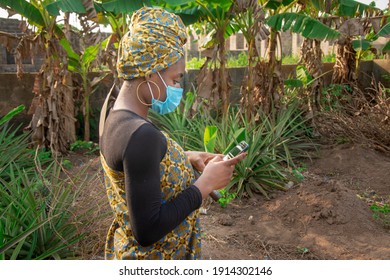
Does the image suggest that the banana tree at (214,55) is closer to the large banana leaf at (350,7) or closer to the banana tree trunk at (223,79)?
the banana tree trunk at (223,79)

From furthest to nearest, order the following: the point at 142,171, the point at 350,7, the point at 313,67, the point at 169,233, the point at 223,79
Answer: the point at 313,67
the point at 350,7
the point at 223,79
the point at 169,233
the point at 142,171

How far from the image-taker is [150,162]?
1430mm

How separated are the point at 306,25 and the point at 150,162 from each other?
5856mm

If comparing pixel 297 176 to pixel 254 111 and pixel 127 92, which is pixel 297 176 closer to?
pixel 254 111

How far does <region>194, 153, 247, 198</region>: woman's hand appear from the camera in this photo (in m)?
1.65

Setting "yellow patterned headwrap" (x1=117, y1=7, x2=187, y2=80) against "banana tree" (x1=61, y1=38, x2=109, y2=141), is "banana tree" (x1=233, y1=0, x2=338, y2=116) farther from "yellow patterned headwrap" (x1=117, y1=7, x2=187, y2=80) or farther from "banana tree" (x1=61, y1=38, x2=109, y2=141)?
"yellow patterned headwrap" (x1=117, y1=7, x2=187, y2=80)

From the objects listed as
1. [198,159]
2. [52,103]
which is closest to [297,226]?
[198,159]

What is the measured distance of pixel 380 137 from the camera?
6.90 metres

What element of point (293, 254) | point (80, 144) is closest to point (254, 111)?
point (80, 144)

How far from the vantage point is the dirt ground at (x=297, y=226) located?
3.85 m

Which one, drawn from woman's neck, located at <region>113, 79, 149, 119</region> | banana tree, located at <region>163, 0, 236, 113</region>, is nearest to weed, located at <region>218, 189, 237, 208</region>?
banana tree, located at <region>163, 0, 236, 113</region>

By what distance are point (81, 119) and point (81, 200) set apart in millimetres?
4565

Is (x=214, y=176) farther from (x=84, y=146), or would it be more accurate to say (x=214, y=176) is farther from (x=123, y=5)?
(x=84, y=146)
